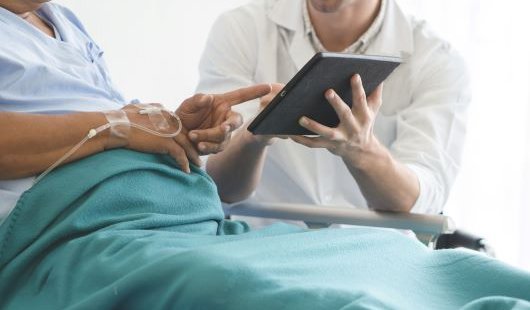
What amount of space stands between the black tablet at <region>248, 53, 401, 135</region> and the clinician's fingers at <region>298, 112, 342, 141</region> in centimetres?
1

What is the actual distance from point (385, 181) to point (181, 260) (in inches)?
31.5

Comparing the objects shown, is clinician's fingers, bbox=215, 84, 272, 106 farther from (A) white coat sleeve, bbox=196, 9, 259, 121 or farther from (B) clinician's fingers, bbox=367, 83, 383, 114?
(A) white coat sleeve, bbox=196, 9, 259, 121

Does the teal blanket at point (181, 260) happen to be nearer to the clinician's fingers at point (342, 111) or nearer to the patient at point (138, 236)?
the patient at point (138, 236)

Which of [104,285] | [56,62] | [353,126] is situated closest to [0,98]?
[56,62]

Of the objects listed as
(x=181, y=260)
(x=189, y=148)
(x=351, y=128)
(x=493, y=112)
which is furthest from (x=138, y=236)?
(x=493, y=112)

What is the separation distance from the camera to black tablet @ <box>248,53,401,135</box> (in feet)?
4.11

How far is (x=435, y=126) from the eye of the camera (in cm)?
182

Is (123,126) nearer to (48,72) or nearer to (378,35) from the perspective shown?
(48,72)

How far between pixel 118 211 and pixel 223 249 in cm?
26

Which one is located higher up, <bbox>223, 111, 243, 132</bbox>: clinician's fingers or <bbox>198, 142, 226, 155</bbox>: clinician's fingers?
<bbox>223, 111, 243, 132</bbox>: clinician's fingers

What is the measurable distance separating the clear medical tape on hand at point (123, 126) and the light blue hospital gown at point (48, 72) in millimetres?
65

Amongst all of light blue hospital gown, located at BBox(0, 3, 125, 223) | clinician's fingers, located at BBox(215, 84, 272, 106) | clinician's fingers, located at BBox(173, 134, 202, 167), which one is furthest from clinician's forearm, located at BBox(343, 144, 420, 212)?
light blue hospital gown, located at BBox(0, 3, 125, 223)

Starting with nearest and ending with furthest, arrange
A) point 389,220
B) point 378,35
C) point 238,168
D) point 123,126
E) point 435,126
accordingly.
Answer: point 123,126 → point 389,220 → point 238,168 → point 435,126 → point 378,35

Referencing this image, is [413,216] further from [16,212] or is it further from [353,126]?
[16,212]
